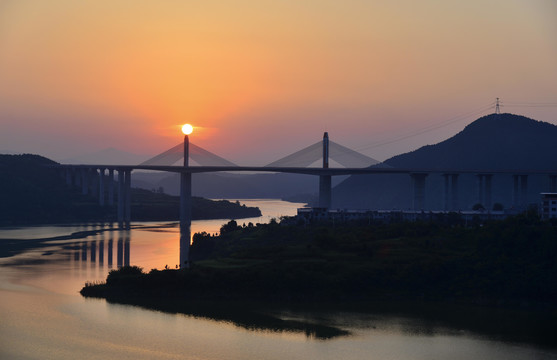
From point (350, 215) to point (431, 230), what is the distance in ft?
51.6

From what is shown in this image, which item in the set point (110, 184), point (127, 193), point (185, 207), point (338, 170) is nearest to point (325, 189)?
point (338, 170)

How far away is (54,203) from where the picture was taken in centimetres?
11144

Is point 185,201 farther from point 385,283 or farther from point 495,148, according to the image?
point 495,148

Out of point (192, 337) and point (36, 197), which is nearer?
point (192, 337)

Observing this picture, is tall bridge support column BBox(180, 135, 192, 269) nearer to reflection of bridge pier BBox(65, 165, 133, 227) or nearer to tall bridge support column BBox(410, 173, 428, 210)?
reflection of bridge pier BBox(65, 165, 133, 227)

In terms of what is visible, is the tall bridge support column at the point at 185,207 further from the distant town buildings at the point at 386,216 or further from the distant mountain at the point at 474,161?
the distant mountain at the point at 474,161

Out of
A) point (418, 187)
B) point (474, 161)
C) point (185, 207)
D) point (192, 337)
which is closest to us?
point (192, 337)

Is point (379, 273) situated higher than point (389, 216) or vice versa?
point (389, 216)

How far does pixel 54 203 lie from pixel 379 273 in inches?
3093

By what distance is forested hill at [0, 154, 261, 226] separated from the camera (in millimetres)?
106919

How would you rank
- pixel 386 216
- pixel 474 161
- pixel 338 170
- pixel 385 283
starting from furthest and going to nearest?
pixel 474 161, pixel 338 170, pixel 386 216, pixel 385 283

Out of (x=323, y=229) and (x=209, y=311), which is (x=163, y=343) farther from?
(x=323, y=229)

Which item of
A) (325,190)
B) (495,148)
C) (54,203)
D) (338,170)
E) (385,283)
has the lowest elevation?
(385,283)

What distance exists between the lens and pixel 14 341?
31.4m
